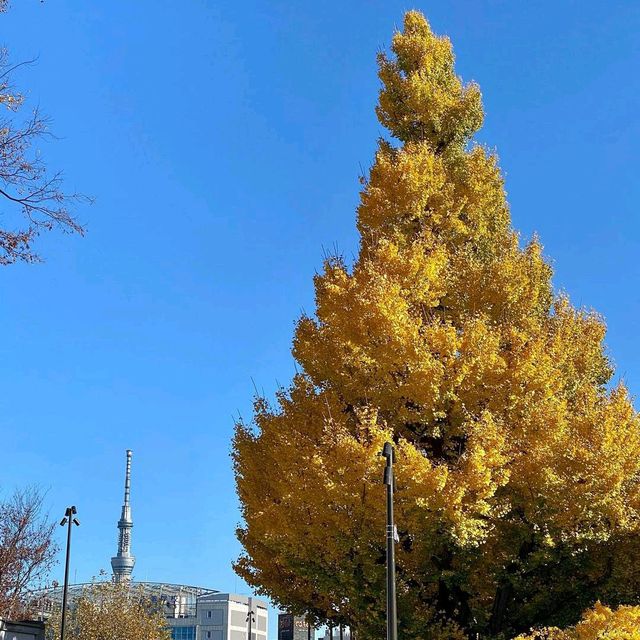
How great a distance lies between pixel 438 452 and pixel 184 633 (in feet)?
443

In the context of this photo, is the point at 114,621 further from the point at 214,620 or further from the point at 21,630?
the point at 214,620

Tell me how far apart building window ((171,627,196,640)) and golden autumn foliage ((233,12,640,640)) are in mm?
130207

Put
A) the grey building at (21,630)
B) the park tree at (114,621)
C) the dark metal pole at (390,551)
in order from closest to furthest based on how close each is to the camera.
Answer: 1. the dark metal pole at (390,551)
2. the grey building at (21,630)
3. the park tree at (114,621)

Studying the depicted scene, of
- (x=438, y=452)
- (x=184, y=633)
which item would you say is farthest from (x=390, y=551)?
(x=184, y=633)

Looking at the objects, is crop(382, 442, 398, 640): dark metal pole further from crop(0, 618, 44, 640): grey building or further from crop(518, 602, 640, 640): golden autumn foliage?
crop(0, 618, 44, 640): grey building

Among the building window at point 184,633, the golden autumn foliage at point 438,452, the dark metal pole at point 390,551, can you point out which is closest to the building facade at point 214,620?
the building window at point 184,633

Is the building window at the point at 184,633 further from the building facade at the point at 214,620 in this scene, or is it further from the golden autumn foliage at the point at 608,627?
the golden autumn foliage at the point at 608,627

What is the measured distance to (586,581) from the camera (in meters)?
17.1

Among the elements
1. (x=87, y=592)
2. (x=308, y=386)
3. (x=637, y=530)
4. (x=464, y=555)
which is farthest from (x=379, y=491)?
(x=87, y=592)

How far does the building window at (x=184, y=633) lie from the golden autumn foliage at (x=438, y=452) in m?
130

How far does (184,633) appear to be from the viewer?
13812 centimetres

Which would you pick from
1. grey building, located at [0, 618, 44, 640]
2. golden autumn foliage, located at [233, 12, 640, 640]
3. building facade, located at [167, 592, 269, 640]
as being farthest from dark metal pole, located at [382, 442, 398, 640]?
building facade, located at [167, 592, 269, 640]

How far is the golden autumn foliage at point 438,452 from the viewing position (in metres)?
15.1

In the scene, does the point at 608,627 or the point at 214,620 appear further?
the point at 214,620
